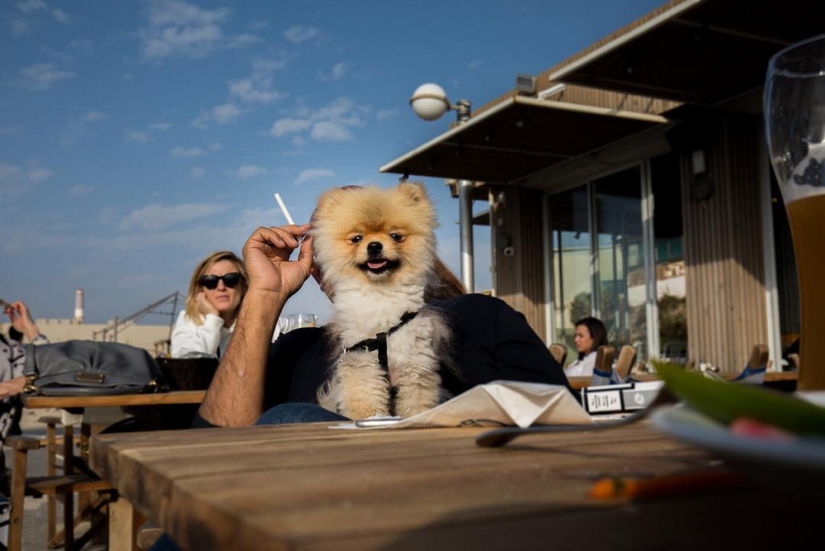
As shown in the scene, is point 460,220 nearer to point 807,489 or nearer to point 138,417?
point 138,417

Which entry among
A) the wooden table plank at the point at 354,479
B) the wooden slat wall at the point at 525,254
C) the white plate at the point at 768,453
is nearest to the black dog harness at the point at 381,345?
the wooden table plank at the point at 354,479

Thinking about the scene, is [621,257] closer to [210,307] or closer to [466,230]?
[466,230]

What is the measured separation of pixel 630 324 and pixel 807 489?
8.34 meters

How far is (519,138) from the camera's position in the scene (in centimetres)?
748

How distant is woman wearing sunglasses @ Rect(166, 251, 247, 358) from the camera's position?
15.0 feet

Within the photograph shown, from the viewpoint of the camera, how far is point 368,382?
1.65m

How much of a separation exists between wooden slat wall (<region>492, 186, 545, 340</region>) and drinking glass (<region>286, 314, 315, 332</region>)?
6.82m

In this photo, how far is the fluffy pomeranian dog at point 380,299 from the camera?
167cm

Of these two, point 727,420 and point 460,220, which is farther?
point 460,220

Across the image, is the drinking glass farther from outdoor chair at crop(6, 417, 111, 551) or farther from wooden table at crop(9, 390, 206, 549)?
outdoor chair at crop(6, 417, 111, 551)

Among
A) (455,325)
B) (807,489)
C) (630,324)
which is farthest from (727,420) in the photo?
(630,324)

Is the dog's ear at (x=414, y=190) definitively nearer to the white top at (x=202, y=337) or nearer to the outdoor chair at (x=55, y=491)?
the outdoor chair at (x=55, y=491)

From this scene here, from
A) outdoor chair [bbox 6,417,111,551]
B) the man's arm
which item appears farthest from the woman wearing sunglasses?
the man's arm

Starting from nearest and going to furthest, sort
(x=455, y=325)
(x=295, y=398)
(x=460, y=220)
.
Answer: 1. (x=455, y=325)
2. (x=295, y=398)
3. (x=460, y=220)
